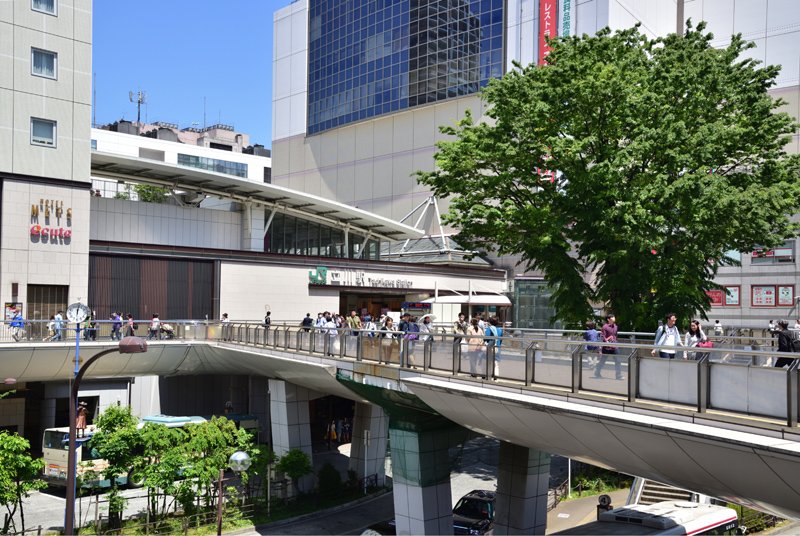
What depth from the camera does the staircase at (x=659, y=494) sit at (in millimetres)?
28503

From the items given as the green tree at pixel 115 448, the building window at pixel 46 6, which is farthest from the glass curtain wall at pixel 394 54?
the green tree at pixel 115 448

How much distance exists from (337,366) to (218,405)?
70.5ft

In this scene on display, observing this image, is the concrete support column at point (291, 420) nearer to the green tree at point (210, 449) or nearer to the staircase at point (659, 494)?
the green tree at point (210, 449)

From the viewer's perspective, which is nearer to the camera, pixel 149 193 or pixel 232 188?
pixel 232 188

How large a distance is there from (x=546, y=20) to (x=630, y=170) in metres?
34.6

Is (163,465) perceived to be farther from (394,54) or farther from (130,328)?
(394,54)

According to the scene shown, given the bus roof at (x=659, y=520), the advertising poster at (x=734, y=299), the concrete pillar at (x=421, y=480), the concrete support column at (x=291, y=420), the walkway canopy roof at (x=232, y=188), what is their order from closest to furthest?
the bus roof at (x=659, y=520) → the concrete pillar at (x=421, y=480) → the concrete support column at (x=291, y=420) → the walkway canopy roof at (x=232, y=188) → the advertising poster at (x=734, y=299)

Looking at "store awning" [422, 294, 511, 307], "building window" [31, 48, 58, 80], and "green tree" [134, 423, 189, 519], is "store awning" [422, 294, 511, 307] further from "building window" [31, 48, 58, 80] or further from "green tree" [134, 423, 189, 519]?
"building window" [31, 48, 58, 80]

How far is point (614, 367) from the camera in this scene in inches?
564

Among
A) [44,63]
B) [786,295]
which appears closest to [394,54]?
[44,63]

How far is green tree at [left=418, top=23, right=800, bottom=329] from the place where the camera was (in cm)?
2575

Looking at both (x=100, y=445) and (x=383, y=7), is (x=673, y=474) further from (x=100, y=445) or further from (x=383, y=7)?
(x=383, y=7)

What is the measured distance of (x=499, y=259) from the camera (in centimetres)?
6088

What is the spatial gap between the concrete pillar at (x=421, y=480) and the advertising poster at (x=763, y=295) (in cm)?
3344
